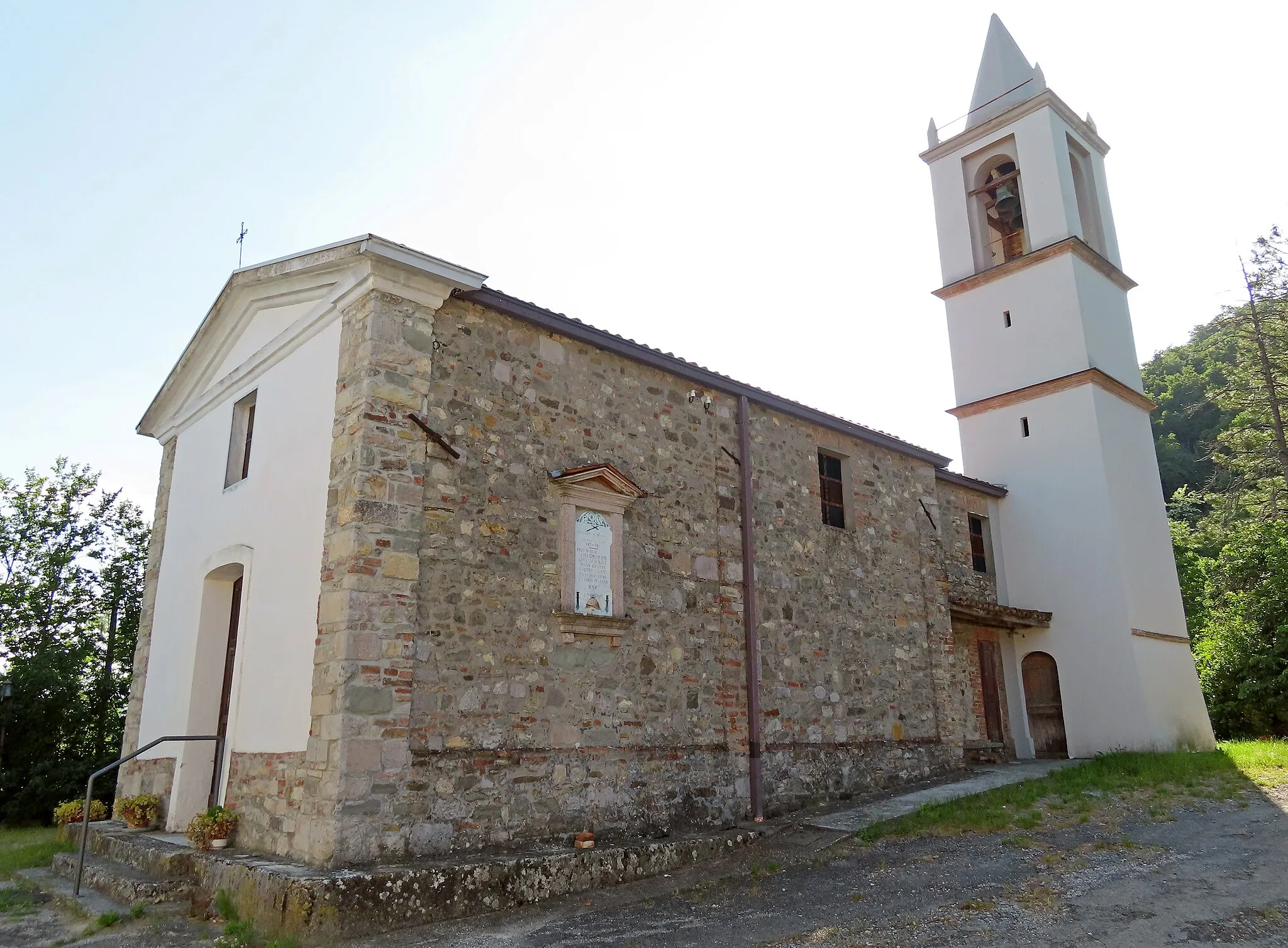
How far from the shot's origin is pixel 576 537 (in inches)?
341

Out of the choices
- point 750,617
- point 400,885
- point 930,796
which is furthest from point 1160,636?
point 400,885

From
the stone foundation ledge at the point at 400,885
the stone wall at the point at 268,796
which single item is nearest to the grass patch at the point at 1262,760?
the stone foundation ledge at the point at 400,885

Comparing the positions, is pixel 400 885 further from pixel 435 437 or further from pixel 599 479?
pixel 599 479

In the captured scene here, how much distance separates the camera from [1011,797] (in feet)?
33.1

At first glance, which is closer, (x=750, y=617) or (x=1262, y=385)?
(x=750, y=617)

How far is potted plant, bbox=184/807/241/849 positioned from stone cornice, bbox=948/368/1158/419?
13945mm

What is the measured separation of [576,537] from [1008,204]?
43.3 feet

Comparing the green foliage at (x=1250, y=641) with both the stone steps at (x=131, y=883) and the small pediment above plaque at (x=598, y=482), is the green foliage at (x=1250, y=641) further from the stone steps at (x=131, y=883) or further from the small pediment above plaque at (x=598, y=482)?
the stone steps at (x=131, y=883)

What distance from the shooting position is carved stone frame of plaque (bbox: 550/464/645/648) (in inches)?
333

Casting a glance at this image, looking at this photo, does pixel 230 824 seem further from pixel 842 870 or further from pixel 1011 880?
pixel 1011 880

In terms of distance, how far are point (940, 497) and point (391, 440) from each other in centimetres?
1014

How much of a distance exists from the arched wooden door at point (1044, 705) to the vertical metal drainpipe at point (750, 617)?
7.19 metres

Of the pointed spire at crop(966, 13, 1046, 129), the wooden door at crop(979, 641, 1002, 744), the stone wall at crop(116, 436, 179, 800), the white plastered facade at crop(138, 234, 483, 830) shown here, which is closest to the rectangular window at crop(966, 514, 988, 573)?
the wooden door at crop(979, 641, 1002, 744)

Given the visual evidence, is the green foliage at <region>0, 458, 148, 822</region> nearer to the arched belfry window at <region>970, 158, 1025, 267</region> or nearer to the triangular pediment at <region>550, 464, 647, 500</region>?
the triangular pediment at <region>550, 464, 647, 500</region>
